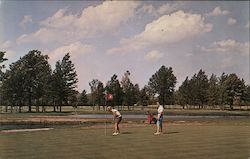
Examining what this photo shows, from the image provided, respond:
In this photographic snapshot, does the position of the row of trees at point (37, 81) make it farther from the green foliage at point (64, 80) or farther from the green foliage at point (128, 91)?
the green foliage at point (128, 91)

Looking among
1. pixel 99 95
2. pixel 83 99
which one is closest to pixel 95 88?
pixel 99 95

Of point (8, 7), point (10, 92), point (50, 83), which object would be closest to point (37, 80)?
point (50, 83)

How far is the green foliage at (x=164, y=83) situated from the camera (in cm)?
12338

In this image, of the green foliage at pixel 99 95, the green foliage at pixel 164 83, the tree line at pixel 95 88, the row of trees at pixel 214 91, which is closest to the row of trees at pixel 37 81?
the tree line at pixel 95 88

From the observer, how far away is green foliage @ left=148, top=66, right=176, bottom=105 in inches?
4857

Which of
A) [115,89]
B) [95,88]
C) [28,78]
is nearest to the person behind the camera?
[28,78]

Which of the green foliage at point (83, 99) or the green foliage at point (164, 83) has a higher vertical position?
the green foliage at point (164, 83)

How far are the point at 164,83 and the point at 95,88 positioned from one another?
23.0 meters

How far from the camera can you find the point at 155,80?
4870 inches

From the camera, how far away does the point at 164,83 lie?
123562 millimetres

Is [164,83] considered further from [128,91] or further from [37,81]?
[37,81]

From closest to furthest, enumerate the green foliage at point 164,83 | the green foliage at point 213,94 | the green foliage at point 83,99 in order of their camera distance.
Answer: the green foliage at point 213,94 → the green foliage at point 164,83 → the green foliage at point 83,99

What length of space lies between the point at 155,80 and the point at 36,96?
4469cm

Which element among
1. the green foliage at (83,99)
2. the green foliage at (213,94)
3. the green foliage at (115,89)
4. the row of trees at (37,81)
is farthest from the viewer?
the green foliage at (83,99)
